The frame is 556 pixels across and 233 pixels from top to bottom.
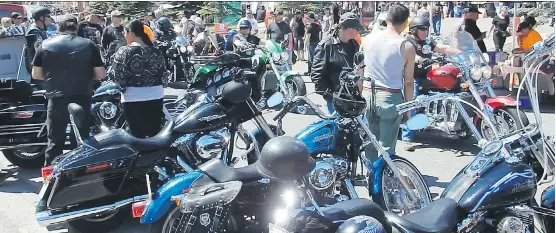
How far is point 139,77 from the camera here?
538 cm

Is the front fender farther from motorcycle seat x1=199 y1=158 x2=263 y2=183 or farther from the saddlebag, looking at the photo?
the saddlebag

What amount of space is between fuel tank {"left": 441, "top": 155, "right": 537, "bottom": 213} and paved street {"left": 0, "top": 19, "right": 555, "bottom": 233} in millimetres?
2106

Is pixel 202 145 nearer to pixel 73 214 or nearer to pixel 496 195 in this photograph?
pixel 73 214

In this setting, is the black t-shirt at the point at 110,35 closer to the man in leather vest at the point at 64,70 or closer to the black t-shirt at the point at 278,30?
the black t-shirt at the point at 278,30

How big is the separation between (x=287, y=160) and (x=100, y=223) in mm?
2420

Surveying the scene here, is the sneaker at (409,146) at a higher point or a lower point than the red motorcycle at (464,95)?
lower

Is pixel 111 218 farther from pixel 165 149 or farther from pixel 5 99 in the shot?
pixel 5 99

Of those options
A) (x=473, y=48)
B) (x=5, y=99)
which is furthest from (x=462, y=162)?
(x=5, y=99)

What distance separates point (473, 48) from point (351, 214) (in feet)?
13.1

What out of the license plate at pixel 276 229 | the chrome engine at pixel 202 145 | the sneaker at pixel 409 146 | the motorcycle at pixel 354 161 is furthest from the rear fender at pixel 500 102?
the license plate at pixel 276 229

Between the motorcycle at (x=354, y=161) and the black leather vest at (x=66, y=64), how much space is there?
206 cm

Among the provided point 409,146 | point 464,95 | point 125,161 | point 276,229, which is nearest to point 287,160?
point 276,229

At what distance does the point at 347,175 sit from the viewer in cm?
440

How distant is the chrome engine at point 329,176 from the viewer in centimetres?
409
